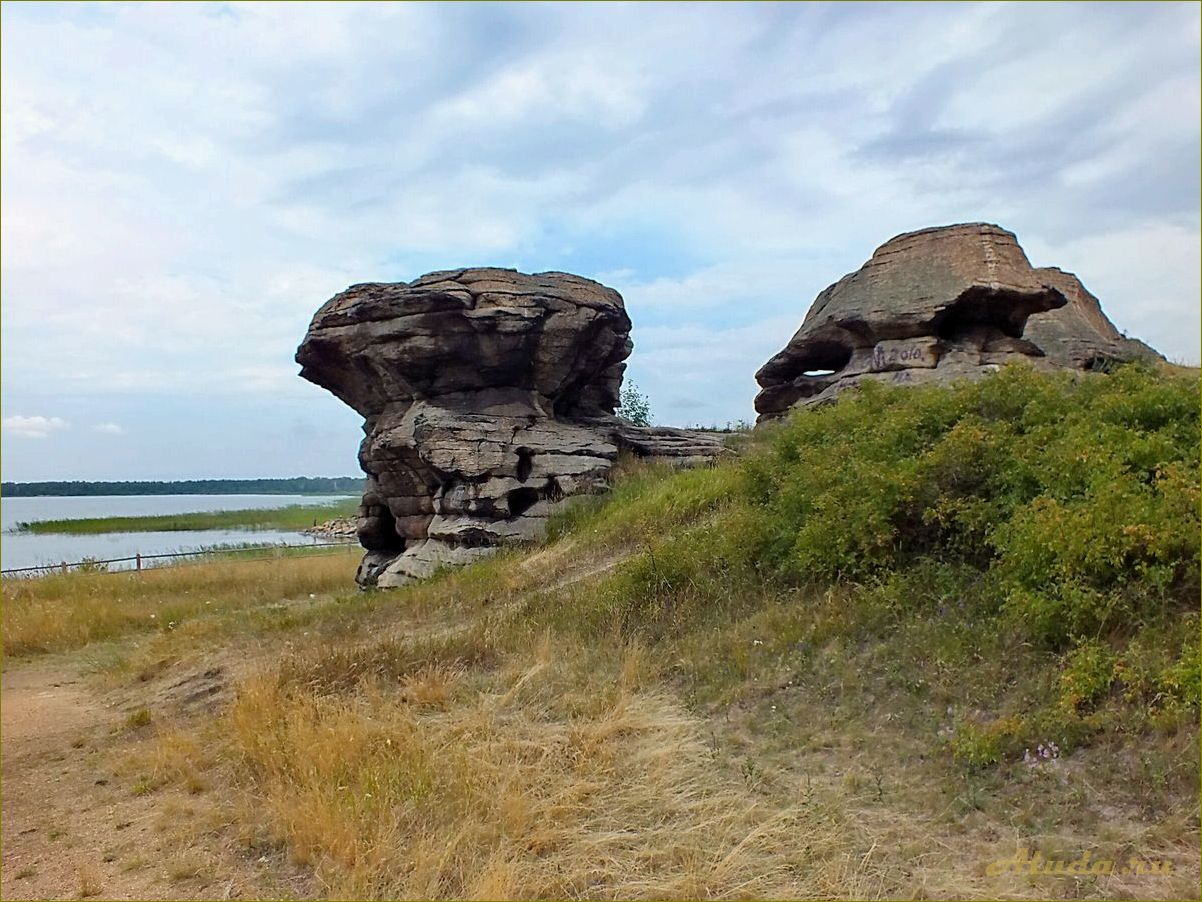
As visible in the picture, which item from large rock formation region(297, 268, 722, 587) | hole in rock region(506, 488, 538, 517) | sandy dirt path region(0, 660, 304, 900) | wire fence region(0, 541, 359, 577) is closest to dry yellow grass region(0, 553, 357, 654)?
wire fence region(0, 541, 359, 577)

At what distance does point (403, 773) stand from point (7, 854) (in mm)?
2713

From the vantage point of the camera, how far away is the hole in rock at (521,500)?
1523cm

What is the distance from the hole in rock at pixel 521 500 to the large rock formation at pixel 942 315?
209 inches

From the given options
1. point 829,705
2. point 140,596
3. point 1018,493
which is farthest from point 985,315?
point 140,596

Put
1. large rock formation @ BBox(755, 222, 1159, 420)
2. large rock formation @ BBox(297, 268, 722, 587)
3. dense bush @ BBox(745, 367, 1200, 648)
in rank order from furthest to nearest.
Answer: large rock formation @ BBox(297, 268, 722, 587)
large rock formation @ BBox(755, 222, 1159, 420)
dense bush @ BBox(745, 367, 1200, 648)

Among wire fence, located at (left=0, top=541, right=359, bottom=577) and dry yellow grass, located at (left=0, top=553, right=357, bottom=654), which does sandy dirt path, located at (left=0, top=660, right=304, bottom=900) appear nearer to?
dry yellow grass, located at (left=0, top=553, right=357, bottom=654)

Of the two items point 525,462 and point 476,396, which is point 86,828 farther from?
point 476,396

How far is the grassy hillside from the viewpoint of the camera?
4.01 metres

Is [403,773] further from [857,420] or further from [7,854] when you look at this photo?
[857,420]

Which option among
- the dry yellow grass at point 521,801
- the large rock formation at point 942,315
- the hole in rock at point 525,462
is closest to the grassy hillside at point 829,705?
the dry yellow grass at point 521,801

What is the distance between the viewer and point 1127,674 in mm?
4332

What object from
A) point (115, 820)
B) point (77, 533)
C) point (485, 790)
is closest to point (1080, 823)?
point (485, 790)

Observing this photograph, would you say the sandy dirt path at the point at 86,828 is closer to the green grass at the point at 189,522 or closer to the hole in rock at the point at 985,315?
the hole in rock at the point at 985,315

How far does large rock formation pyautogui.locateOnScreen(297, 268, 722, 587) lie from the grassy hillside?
6.34m
